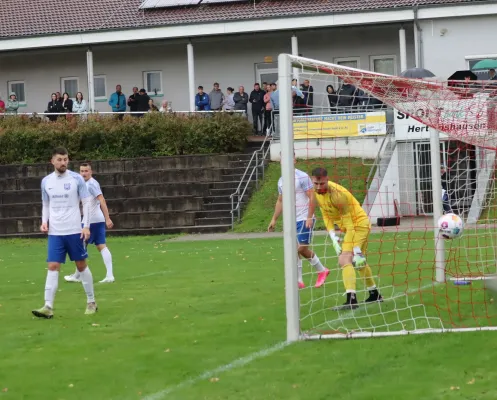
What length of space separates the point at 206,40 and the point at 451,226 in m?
30.3

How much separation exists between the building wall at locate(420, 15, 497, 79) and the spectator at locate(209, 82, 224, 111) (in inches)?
299

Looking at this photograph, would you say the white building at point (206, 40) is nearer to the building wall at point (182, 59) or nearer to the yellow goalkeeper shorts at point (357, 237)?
the building wall at point (182, 59)

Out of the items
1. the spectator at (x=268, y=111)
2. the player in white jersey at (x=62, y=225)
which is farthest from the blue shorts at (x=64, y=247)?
the spectator at (x=268, y=111)

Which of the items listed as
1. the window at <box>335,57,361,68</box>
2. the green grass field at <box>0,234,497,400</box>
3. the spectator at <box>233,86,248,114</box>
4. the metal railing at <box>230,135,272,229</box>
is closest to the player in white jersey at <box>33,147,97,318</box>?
the green grass field at <box>0,234,497,400</box>

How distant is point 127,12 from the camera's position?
43.0 metres

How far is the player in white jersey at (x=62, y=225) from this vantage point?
12570 mm

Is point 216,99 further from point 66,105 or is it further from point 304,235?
point 304,235

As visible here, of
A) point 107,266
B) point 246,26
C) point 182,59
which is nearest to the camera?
point 107,266

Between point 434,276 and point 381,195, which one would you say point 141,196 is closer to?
point 381,195

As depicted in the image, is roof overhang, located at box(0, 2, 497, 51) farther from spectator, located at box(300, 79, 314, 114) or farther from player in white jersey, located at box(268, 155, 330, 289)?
player in white jersey, located at box(268, 155, 330, 289)

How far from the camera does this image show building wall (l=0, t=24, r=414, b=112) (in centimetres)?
4122

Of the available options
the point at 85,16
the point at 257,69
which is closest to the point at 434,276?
the point at 257,69

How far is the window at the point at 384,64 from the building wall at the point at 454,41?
257 centimetres

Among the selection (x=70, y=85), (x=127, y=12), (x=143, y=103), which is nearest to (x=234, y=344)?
(x=143, y=103)
